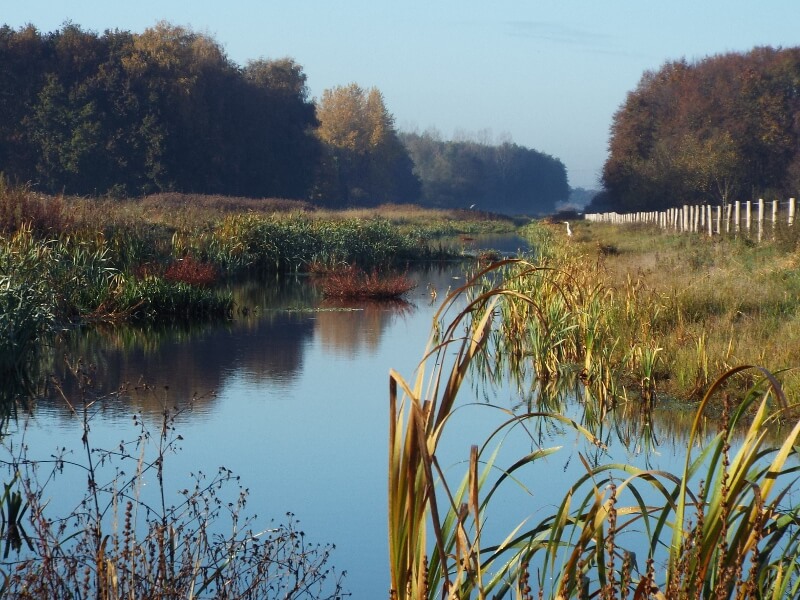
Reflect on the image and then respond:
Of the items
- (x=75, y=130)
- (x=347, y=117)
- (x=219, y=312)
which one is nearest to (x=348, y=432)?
(x=219, y=312)

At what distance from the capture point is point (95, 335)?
1362cm

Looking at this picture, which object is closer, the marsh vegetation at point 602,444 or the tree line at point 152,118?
the marsh vegetation at point 602,444

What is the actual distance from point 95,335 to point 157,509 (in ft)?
26.3

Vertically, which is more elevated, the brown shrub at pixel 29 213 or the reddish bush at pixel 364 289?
the brown shrub at pixel 29 213

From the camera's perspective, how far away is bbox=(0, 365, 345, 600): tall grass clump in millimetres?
3703

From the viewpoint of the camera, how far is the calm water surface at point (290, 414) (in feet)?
20.8

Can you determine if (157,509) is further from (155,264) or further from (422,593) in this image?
(155,264)

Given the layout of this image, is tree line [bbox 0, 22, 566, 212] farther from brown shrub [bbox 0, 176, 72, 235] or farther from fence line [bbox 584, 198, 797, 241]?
brown shrub [bbox 0, 176, 72, 235]

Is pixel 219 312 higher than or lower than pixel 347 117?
lower

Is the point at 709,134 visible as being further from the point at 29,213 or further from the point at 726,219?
the point at 29,213

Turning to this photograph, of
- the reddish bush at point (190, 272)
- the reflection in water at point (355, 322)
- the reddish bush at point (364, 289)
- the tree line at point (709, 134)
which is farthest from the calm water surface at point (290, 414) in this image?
the tree line at point (709, 134)

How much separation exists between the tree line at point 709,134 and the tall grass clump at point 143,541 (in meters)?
39.9

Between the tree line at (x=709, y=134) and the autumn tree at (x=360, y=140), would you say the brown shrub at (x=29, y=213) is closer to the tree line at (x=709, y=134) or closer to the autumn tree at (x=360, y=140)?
the tree line at (x=709, y=134)

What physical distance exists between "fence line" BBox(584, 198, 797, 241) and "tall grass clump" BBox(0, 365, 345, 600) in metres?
14.7
